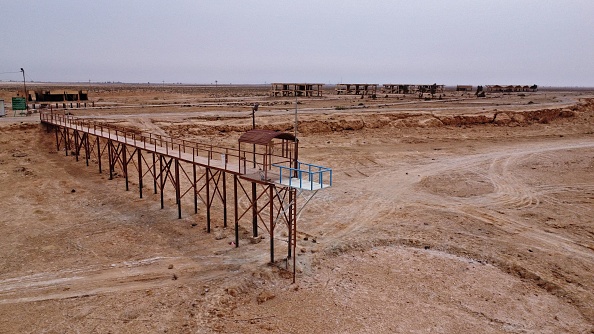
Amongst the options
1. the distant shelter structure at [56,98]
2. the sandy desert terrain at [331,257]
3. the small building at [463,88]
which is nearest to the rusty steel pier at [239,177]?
the sandy desert terrain at [331,257]

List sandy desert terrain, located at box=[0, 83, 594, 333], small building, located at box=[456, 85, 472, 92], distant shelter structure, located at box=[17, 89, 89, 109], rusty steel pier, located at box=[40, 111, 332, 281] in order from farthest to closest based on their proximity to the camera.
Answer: small building, located at box=[456, 85, 472, 92] → distant shelter structure, located at box=[17, 89, 89, 109] → rusty steel pier, located at box=[40, 111, 332, 281] → sandy desert terrain, located at box=[0, 83, 594, 333]

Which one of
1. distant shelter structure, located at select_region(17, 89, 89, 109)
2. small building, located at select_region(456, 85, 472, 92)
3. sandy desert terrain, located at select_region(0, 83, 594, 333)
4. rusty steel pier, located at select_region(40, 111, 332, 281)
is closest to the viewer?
sandy desert terrain, located at select_region(0, 83, 594, 333)

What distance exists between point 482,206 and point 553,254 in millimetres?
6464

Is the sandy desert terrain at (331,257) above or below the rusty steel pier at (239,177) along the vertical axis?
below

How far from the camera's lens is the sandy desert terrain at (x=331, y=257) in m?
13.4

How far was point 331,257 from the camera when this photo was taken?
17547 millimetres

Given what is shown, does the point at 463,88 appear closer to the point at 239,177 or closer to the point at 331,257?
the point at 331,257

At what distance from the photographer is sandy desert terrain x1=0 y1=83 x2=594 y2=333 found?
1339 cm

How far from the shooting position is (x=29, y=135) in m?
36.7

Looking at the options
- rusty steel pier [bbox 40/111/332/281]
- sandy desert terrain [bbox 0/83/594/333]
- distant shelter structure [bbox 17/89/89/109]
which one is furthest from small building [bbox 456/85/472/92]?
rusty steel pier [bbox 40/111/332/281]

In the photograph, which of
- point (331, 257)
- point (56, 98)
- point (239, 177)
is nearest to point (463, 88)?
point (56, 98)

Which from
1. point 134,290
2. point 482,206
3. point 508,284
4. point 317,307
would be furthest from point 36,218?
point 482,206

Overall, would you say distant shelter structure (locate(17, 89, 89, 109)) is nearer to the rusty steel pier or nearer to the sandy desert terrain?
the rusty steel pier

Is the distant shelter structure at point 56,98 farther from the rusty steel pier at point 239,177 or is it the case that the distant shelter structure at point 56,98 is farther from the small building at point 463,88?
the small building at point 463,88
